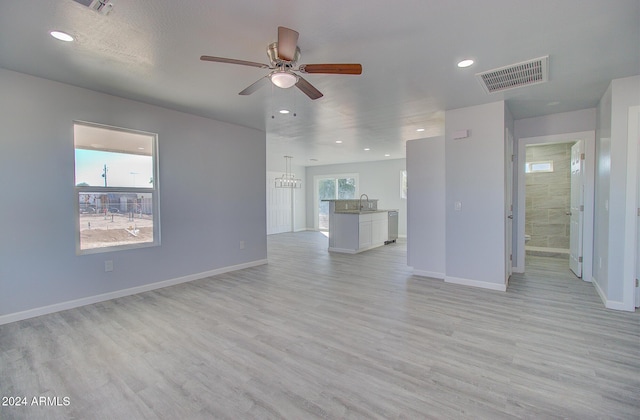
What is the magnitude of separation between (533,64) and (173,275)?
5.05 metres

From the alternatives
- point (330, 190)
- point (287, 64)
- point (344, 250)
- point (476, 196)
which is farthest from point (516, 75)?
point (330, 190)

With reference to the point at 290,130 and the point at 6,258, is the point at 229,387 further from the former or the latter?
the point at 290,130

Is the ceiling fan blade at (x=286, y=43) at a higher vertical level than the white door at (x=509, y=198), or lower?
higher

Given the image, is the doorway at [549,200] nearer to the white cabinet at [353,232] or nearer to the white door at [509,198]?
the white door at [509,198]

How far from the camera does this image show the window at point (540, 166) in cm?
621

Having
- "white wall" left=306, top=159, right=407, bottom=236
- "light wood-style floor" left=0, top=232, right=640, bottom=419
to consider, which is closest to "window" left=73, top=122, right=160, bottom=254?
"light wood-style floor" left=0, top=232, right=640, bottom=419

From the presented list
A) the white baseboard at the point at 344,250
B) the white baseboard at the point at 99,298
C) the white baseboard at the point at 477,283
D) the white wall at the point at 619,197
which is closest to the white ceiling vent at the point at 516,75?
the white wall at the point at 619,197

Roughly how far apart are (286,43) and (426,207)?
11.3 feet

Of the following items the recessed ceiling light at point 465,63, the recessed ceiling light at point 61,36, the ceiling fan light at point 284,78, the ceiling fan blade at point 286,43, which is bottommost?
the ceiling fan light at point 284,78

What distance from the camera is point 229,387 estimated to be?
189cm

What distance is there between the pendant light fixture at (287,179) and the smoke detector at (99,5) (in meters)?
7.41

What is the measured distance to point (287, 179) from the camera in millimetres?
9977

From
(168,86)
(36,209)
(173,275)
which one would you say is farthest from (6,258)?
(168,86)

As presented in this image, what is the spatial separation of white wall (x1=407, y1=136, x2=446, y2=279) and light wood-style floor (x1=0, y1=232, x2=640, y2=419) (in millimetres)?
830
